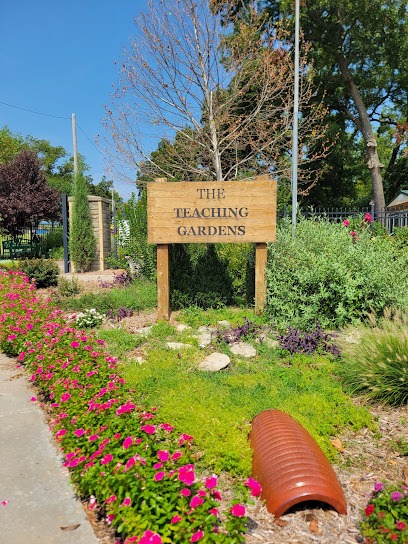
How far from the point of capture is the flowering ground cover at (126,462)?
5.59 feet

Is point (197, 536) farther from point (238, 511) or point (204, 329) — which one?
point (204, 329)

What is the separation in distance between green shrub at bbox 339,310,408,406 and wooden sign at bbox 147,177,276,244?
2.51 meters

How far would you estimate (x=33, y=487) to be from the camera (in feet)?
7.93

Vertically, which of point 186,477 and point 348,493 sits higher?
point 186,477

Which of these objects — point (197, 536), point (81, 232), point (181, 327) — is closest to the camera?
point (197, 536)

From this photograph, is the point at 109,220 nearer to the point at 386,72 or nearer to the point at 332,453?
the point at 332,453

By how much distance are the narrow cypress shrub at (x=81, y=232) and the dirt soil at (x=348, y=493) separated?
34.5 feet

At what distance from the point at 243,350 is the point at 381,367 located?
5.51 ft

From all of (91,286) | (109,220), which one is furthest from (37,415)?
(109,220)

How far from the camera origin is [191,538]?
5.21 ft

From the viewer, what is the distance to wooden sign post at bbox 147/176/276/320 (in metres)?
5.75

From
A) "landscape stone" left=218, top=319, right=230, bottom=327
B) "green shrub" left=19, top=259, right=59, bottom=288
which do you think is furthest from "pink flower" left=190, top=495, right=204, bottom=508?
"green shrub" left=19, top=259, right=59, bottom=288

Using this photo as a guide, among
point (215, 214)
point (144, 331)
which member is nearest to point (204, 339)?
point (144, 331)

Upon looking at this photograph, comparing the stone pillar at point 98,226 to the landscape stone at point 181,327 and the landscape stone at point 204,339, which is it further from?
the landscape stone at point 204,339
